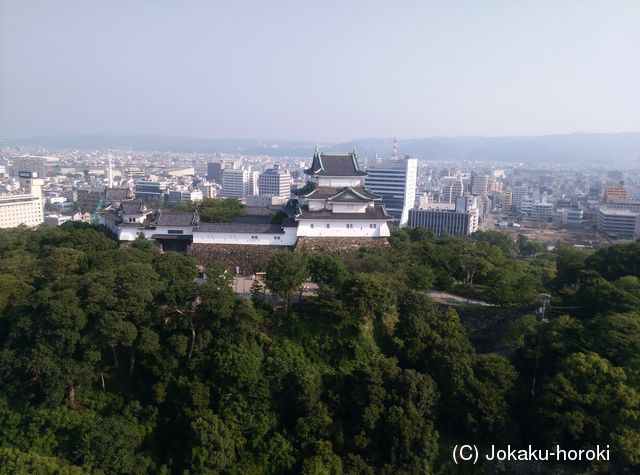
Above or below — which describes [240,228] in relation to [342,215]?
below

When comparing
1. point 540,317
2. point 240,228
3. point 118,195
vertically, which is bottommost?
point 540,317

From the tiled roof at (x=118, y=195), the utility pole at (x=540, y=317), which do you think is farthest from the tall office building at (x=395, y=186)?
the utility pole at (x=540, y=317)

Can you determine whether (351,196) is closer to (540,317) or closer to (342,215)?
(342,215)

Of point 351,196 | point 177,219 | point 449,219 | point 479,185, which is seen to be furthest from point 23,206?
point 479,185

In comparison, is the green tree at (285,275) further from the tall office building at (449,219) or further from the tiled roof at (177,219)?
the tall office building at (449,219)

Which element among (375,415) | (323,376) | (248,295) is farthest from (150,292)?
(375,415)

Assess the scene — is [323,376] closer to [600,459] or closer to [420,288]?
[420,288]
